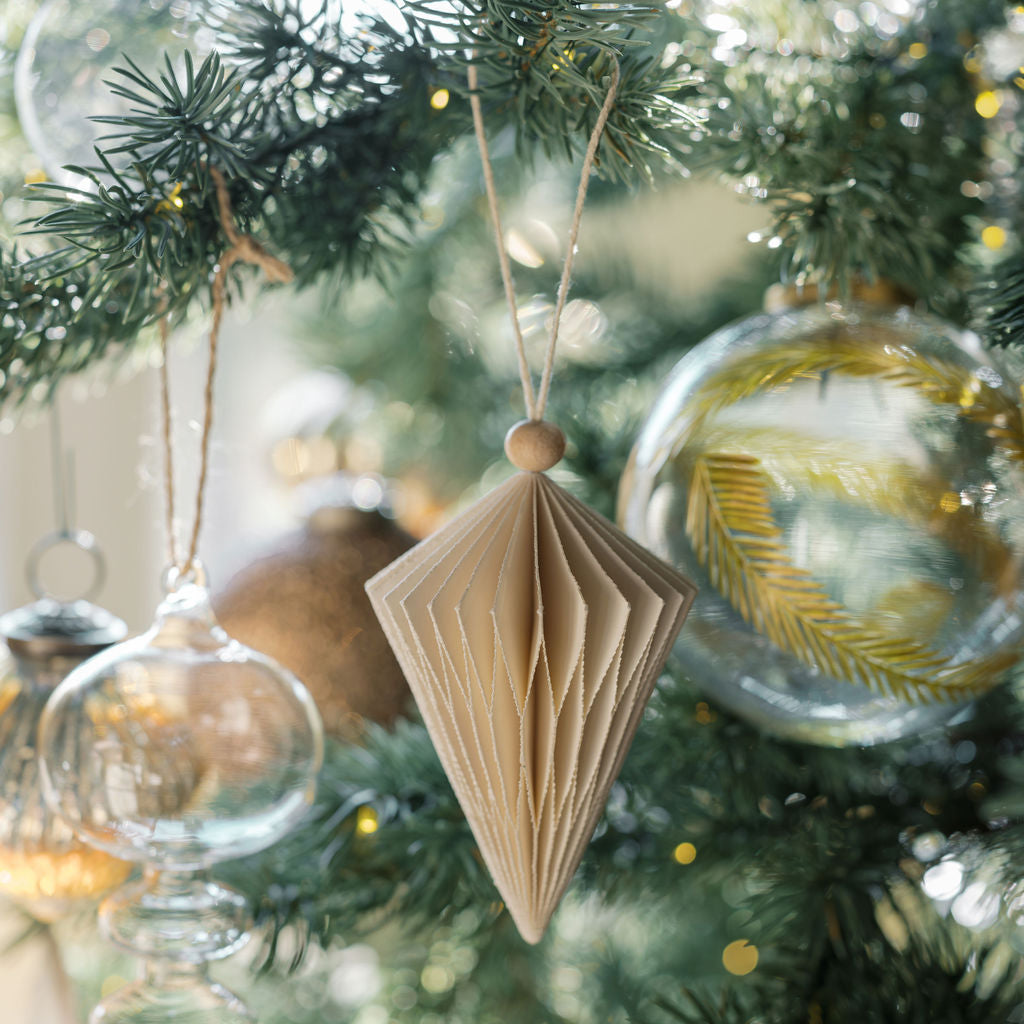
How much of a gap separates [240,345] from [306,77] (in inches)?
38.0

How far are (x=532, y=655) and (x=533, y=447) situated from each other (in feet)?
0.21

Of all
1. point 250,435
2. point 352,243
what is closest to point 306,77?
point 352,243

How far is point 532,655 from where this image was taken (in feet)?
0.96

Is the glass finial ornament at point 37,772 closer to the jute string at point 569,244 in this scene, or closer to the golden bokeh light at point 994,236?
the jute string at point 569,244

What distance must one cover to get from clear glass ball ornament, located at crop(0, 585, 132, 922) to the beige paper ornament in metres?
0.20

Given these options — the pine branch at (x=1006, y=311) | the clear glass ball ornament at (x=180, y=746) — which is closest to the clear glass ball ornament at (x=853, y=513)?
the pine branch at (x=1006, y=311)

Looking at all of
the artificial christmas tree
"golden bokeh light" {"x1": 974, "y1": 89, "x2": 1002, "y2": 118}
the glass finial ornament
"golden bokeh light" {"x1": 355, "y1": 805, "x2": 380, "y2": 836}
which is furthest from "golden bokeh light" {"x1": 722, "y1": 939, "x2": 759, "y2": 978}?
"golden bokeh light" {"x1": 974, "y1": 89, "x2": 1002, "y2": 118}

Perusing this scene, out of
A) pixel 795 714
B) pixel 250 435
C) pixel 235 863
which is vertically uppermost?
pixel 795 714

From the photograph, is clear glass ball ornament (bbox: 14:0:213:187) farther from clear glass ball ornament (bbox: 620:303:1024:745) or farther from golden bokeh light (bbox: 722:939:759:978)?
golden bokeh light (bbox: 722:939:759:978)

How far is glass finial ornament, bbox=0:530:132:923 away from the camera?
1.38ft

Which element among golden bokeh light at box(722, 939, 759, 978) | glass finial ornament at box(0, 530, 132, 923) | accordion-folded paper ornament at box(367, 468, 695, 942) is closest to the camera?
accordion-folded paper ornament at box(367, 468, 695, 942)

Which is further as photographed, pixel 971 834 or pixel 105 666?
pixel 971 834

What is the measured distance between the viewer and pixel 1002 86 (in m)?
0.48

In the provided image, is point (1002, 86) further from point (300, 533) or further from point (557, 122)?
point (300, 533)
